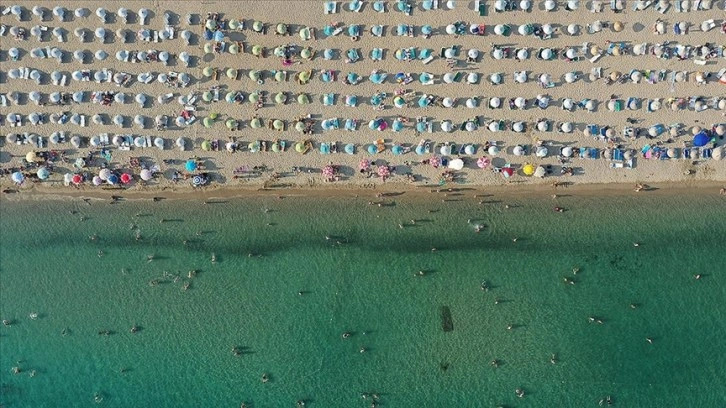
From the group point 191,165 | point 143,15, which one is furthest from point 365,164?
point 143,15

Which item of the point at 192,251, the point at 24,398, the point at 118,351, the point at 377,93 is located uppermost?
the point at 377,93

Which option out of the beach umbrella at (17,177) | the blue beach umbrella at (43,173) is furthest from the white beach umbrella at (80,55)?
the beach umbrella at (17,177)

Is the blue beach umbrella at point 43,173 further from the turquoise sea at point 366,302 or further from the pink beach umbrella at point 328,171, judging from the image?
the pink beach umbrella at point 328,171

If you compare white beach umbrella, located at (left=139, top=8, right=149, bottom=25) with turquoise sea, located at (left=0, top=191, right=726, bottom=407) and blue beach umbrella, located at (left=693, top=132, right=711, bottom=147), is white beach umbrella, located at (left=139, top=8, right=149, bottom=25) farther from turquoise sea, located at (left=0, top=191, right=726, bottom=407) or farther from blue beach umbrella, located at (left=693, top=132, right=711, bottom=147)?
blue beach umbrella, located at (left=693, top=132, right=711, bottom=147)

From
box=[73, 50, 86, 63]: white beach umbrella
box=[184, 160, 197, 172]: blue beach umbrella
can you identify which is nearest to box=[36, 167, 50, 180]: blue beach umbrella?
box=[73, 50, 86, 63]: white beach umbrella

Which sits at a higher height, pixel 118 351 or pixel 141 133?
pixel 141 133

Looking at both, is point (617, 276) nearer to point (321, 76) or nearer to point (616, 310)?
point (616, 310)

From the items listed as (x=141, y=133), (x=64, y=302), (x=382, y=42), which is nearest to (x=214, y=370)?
(x=64, y=302)

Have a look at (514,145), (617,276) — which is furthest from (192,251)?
(617,276)
